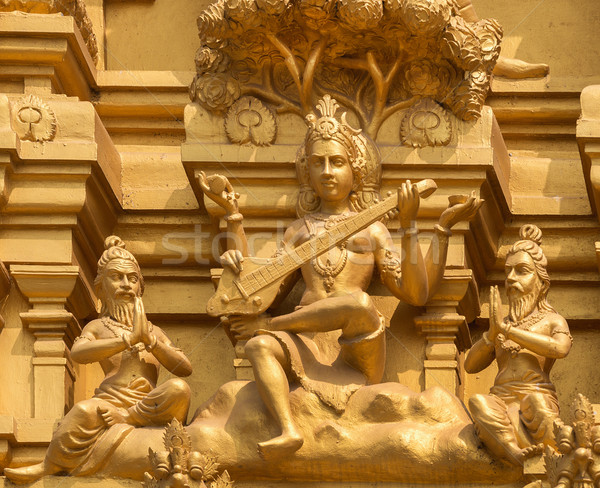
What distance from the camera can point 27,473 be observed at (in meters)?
12.8

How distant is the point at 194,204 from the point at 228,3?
4.15 feet

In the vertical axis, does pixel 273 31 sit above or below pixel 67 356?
above

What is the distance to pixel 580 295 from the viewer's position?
14.5 metres

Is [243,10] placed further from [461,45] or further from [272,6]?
[461,45]

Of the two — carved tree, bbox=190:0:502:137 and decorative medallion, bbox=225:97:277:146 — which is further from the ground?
carved tree, bbox=190:0:502:137

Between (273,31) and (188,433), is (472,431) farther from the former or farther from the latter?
(273,31)

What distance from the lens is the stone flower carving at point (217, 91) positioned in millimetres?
14289

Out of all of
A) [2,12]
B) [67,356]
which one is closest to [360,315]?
[67,356]

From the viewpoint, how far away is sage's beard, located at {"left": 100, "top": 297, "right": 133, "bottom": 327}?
1339 cm

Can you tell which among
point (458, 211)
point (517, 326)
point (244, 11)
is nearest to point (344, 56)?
point (244, 11)

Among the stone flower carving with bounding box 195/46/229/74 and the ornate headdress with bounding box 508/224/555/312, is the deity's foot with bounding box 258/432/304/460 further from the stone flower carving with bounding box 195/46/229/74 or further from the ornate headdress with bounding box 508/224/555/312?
the stone flower carving with bounding box 195/46/229/74

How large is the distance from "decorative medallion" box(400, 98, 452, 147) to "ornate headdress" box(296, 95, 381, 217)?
24cm

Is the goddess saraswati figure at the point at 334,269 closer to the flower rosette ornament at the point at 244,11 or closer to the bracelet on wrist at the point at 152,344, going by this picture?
the bracelet on wrist at the point at 152,344

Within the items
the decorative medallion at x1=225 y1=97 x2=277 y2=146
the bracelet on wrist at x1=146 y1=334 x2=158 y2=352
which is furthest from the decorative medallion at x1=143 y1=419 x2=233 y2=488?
the decorative medallion at x1=225 y1=97 x2=277 y2=146
